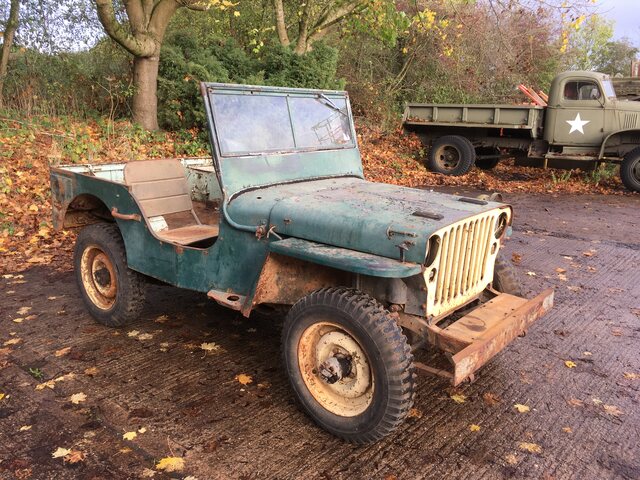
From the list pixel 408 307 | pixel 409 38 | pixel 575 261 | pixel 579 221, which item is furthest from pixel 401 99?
pixel 408 307

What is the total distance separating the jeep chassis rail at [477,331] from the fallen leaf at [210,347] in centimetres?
162

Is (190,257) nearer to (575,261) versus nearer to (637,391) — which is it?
(637,391)

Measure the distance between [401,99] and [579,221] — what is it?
9.85 metres

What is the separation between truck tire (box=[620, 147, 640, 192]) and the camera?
10.4m

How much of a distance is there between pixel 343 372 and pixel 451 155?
33.5ft

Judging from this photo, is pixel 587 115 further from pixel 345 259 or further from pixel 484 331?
pixel 345 259

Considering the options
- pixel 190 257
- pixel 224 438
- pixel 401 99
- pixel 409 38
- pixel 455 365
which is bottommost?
pixel 224 438

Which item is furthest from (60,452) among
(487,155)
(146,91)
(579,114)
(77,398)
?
(487,155)

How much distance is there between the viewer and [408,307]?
2.92 metres

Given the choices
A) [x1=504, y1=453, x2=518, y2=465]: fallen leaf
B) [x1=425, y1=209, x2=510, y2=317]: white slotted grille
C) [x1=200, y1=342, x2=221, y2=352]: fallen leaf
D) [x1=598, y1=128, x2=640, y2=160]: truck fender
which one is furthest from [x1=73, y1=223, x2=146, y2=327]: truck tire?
[x1=598, y1=128, x2=640, y2=160]: truck fender

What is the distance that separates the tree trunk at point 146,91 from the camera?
10.4 meters

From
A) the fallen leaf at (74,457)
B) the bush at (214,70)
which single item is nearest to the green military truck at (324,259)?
the fallen leaf at (74,457)

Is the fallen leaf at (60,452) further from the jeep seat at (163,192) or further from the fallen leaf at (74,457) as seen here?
the jeep seat at (163,192)

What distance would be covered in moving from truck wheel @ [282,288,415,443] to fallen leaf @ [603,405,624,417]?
1.38m
